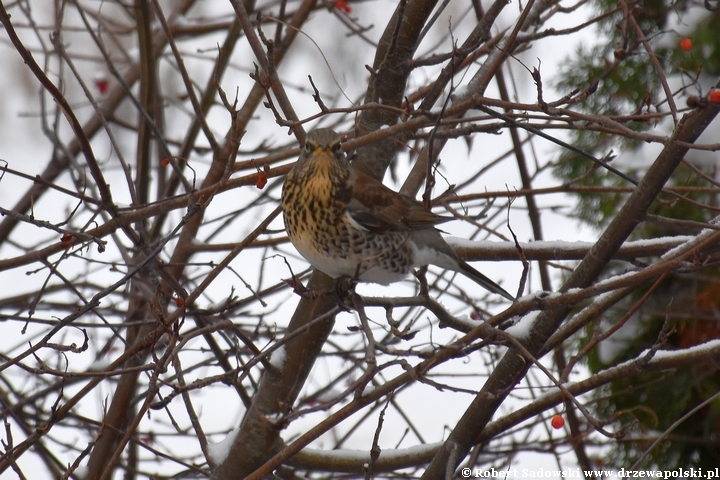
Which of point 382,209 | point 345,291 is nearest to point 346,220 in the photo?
point 382,209

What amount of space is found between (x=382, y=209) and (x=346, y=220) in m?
0.20

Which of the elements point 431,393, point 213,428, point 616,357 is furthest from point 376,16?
point 616,357

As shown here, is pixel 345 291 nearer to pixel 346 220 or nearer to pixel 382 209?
pixel 346 220

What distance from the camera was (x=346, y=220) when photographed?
137 inches

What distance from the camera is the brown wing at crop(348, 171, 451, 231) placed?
3.50 m

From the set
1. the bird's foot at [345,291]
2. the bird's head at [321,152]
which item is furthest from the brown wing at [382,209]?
the bird's foot at [345,291]

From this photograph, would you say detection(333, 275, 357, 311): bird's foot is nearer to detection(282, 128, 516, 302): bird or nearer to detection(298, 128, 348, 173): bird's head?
detection(282, 128, 516, 302): bird

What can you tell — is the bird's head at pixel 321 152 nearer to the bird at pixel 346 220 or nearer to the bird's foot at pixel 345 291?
the bird at pixel 346 220

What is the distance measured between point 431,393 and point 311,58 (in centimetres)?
630

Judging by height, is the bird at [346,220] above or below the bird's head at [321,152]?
below

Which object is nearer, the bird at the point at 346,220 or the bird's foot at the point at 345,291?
the bird's foot at the point at 345,291

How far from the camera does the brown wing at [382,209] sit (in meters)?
3.50

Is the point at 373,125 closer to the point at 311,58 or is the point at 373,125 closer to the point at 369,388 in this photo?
the point at 369,388

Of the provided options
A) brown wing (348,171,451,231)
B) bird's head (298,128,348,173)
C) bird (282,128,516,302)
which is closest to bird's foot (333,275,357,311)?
bird (282,128,516,302)
